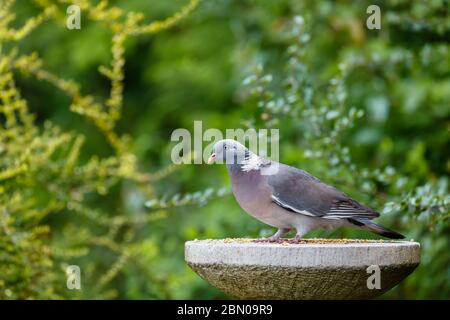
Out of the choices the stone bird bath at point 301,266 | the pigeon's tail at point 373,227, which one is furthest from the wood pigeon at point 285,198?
the stone bird bath at point 301,266

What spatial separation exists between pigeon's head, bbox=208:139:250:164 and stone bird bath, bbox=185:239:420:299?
13.6 inches

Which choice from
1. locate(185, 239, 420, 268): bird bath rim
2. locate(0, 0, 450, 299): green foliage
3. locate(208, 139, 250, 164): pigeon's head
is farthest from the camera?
locate(0, 0, 450, 299): green foliage

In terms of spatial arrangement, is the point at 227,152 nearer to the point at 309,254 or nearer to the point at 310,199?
the point at 310,199

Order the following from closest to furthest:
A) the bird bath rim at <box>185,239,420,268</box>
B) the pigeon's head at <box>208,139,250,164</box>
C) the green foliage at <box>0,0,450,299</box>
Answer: the bird bath rim at <box>185,239,420,268</box>
the pigeon's head at <box>208,139,250,164</box>
the green foliage at <box>0,0,450,299</box>

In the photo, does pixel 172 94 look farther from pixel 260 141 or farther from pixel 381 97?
pixel 260 141

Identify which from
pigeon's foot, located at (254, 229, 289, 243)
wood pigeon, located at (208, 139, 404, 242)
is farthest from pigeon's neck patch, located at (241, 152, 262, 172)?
pigeon's foot, located at (254, 229, 289, 243)

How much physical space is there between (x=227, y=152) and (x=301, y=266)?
0.59 m

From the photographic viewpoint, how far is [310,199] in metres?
3.22

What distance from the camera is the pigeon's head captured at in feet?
10.3

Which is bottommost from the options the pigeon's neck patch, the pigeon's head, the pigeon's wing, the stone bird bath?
the stone bird bath

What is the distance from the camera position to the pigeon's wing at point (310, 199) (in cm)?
319

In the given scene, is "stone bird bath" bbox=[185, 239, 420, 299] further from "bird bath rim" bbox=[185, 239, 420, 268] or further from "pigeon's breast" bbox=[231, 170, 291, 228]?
"pigeon's breast" bbox=[231, 170, 291, 228]

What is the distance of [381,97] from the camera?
543 centimetres
